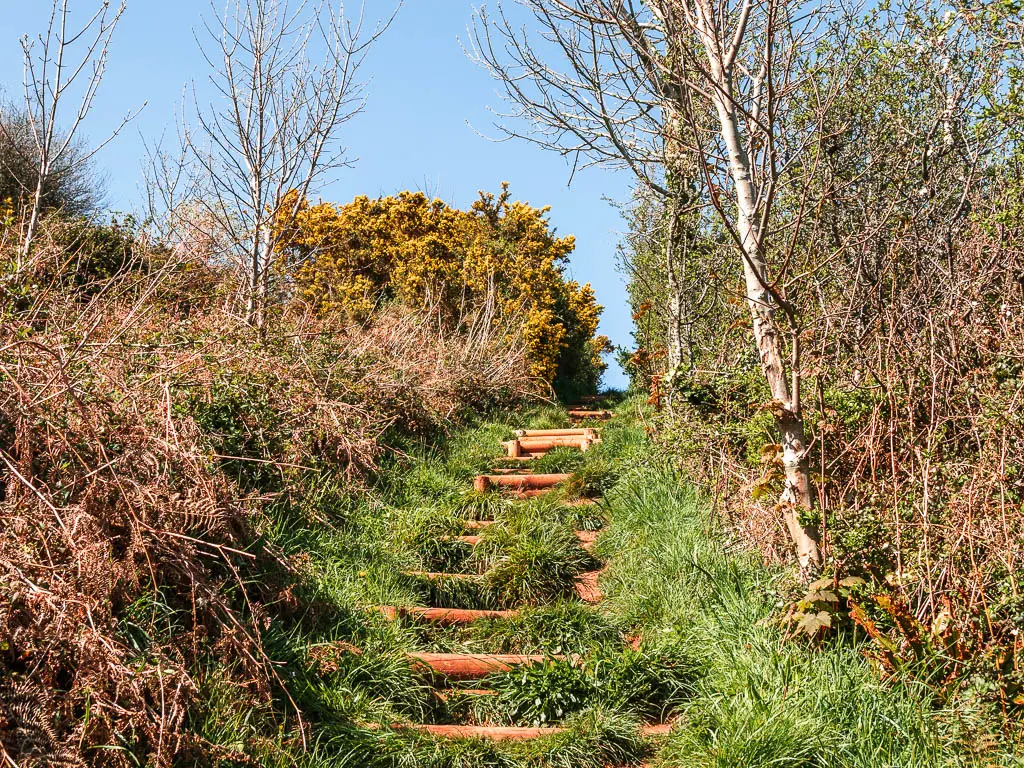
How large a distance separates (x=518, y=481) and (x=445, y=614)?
3331 millimetres

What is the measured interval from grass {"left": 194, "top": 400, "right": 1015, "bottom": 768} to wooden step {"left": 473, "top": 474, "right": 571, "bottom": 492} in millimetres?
1096

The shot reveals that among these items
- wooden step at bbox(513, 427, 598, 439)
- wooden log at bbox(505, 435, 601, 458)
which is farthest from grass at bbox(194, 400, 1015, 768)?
wooden step at bbox(513, 427, 598, 439)

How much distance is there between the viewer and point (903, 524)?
486 centimetres

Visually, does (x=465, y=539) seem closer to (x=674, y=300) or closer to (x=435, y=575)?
(x=435, y=575)

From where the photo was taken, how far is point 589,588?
6801 millimetres

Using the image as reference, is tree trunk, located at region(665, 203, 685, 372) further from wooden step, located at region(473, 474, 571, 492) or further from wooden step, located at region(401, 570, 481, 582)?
wooden step, located at region(401, 570, 481, 582)

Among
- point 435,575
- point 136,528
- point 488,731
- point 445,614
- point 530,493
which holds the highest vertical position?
point 136,528

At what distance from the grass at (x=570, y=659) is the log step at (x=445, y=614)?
3.8 inches

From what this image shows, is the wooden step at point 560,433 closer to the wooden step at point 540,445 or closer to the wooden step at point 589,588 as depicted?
the wooden step at point 540,445

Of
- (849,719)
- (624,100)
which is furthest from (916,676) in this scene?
(624,100)

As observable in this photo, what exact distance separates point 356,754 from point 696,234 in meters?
7.62

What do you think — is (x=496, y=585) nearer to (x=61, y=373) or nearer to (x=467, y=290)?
(x=61, y=373)

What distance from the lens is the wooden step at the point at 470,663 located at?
5.40m

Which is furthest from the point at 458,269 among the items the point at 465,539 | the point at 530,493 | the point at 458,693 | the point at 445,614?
the point at 458,693
